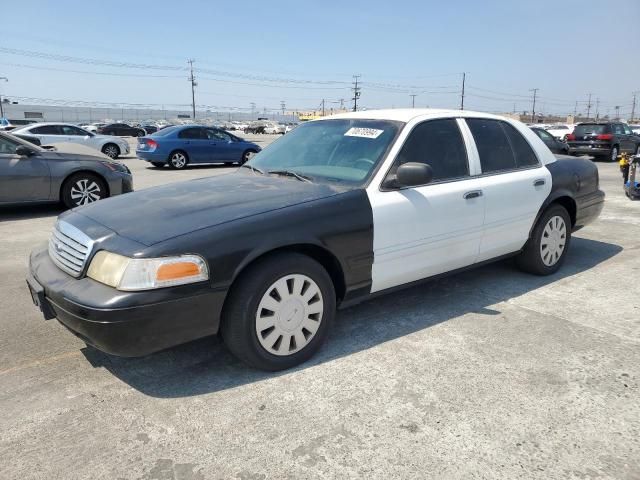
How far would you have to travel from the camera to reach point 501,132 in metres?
4.40

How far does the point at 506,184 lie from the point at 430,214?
1010 millimetres

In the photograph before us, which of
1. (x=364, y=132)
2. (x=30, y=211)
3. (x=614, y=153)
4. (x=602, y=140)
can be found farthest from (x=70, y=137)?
(x=614, y=153)

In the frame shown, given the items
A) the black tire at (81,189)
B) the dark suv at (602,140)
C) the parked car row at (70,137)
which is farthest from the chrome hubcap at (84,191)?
the dark suv at (602,140)

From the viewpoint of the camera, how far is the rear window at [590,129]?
19562mm

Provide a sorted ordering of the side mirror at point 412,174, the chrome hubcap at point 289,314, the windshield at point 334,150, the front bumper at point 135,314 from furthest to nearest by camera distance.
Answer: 1. the windshield at point 334,150
2. the side mirror at point 412,174
3. the chrome hubcap at point 289,314
4. the front bumper at point 135,314

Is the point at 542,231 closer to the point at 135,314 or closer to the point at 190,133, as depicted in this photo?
the point at 135,314

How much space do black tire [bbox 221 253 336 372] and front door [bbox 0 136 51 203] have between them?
616cm

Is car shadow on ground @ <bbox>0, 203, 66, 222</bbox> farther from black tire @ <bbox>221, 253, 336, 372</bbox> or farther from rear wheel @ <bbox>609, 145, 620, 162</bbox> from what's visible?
rear wheel @ <bbox>609, 145, 620, 162</bbox>

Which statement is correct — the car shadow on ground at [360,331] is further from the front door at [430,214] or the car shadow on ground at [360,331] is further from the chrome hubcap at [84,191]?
the chrome hubcap at [84,191]

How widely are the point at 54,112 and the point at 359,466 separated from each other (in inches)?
4430

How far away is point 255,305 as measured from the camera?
2807mm

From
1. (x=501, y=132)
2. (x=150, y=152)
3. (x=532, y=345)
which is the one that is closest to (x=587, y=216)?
(x=501, y=132)

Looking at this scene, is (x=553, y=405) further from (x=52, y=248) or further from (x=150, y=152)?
(x=150, y=152)

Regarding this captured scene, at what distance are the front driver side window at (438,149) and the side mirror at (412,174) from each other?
0.57 feet
